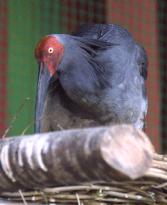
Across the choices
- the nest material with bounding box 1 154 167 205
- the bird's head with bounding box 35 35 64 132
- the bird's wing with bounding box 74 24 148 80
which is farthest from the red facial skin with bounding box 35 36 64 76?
the nest material with bounding box 1 154 167 205

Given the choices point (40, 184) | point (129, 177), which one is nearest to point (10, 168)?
point (40, 184)

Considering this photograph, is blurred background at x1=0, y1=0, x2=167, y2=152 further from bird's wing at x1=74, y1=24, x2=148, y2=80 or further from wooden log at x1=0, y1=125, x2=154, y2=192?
wooden log at x1=0, y1=125, x2=154, y2=192

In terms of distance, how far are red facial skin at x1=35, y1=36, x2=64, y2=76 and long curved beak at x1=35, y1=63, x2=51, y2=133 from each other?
19mm

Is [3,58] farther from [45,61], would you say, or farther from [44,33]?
[45,61]

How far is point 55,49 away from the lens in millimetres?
1844

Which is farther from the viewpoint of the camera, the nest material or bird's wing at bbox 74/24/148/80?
bird's wing at bbox 74/24/148/80

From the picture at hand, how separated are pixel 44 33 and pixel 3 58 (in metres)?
0.26

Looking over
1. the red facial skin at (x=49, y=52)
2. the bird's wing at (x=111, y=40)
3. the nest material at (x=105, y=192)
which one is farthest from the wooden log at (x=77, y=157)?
the bird's wing at (x=111, y=40)

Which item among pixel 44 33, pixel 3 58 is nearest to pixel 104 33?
pixel 3 58

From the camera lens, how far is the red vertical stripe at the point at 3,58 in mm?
2691

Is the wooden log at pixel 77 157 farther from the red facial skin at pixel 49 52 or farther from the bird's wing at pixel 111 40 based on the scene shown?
the bird's wing at pixel 111 40

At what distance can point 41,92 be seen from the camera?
193cm

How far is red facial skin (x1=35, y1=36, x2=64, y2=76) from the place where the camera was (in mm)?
1811

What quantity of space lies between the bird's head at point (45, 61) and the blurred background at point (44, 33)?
0.79 m
